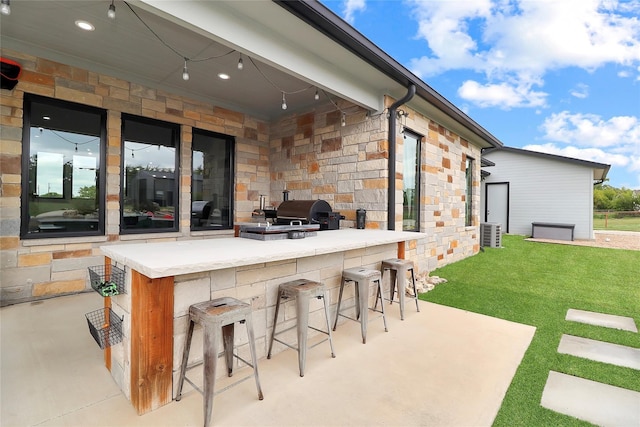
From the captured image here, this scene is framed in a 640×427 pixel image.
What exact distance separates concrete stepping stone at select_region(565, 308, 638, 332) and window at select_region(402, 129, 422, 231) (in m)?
2.39

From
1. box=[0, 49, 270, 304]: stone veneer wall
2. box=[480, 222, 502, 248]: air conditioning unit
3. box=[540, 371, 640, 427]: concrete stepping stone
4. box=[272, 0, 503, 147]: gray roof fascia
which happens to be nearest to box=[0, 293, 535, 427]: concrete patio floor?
box=[540, 371, 640, 427]: concrete stepping stone

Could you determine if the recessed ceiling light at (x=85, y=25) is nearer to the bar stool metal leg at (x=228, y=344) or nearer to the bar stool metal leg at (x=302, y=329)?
the bar stool metal leg at (x=228, y=344)

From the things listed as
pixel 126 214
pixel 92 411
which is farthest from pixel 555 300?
pixel 126 214

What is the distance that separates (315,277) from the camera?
2904mm

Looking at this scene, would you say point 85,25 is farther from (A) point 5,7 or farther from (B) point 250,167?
(B) point 250,167

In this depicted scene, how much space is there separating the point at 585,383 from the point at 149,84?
603cm

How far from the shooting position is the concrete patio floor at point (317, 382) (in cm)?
177

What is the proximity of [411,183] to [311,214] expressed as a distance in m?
2.25

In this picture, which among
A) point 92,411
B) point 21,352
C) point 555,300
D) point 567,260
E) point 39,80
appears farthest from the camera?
point 567,260

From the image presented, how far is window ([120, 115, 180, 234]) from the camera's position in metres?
4.40

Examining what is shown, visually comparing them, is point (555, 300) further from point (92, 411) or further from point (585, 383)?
point (92, 411)

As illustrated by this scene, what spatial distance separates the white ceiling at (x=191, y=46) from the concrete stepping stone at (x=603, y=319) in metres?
3.78

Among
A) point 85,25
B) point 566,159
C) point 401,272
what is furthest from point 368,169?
point 566,159

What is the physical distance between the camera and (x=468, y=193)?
7.51m
